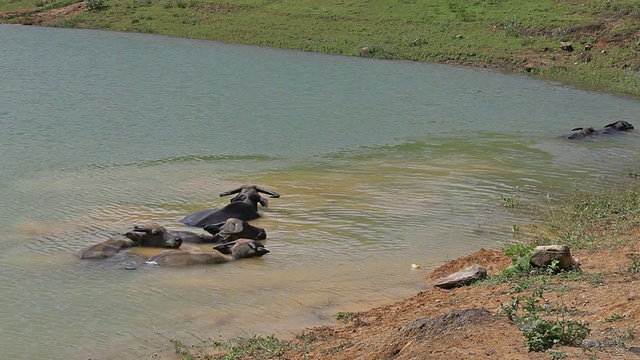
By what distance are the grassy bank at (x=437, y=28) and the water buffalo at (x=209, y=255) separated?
17910 mm

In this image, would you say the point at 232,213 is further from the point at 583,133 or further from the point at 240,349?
the point at 583,133

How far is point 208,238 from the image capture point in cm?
1085

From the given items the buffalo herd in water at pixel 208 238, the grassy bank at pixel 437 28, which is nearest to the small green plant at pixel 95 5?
the grassy bank at pixel 437 28

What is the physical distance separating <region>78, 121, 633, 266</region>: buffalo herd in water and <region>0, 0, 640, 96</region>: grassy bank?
16.9m

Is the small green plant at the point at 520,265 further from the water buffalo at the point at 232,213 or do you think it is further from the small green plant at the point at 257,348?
the water buffalo at the point at 232,213

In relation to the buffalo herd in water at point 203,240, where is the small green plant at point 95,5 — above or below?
above

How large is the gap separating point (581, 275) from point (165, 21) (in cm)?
3324

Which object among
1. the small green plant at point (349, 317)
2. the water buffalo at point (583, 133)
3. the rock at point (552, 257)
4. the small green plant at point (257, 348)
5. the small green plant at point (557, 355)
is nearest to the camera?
the small green plant at point (557, 355)

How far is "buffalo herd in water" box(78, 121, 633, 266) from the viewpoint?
32.9 ft

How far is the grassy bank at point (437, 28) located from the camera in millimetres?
28906

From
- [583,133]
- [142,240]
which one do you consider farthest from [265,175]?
[583,133]

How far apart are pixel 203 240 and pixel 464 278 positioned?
→ 3.46m

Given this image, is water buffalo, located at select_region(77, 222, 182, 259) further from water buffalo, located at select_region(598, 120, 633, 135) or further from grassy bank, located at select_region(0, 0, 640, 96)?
grassy bank, located at select_region(0, 0, 640, 96)

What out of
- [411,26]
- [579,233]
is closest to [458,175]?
[579,233]
